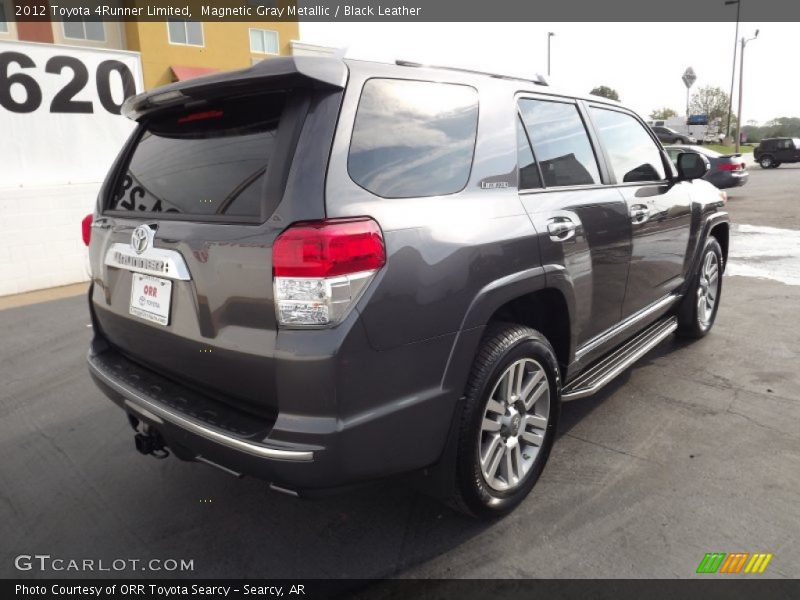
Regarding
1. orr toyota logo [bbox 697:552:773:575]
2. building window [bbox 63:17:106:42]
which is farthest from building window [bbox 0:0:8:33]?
orr toyota logo [bbox 697:552:773:575]

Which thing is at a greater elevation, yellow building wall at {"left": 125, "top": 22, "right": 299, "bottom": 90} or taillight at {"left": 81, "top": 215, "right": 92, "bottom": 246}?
yellow building wall at {"left": 125, "top": 22, "right": 299, "bottom": 90}

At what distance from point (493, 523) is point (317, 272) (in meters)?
1.48

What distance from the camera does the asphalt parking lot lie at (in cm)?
243

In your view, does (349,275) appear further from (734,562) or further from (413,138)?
(734,562)

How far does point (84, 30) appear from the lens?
23062 millimetres

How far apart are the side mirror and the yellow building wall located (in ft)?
67.0

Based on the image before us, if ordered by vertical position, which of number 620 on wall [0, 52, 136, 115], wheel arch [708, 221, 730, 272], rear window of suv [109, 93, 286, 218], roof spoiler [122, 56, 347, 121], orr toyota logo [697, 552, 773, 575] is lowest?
orr toyota logo [697, 552, 773, 575]

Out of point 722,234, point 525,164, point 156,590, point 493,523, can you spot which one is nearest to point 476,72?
point 525,164

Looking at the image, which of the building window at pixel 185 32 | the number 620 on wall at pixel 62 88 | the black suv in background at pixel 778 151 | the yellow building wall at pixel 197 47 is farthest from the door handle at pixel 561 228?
the black suv in background at pixel 778 151

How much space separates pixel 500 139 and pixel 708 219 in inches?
113

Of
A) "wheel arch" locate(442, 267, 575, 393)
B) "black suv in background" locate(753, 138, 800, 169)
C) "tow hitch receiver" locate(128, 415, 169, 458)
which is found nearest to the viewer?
"wheel arch" locate(442, 267, 575, 393)

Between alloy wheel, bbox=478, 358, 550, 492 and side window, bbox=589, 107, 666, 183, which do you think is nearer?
alloy wheel, bbox=478, 358, 550, 492

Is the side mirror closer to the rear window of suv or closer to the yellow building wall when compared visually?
the rear window of suv

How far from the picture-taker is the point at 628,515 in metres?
2.65
